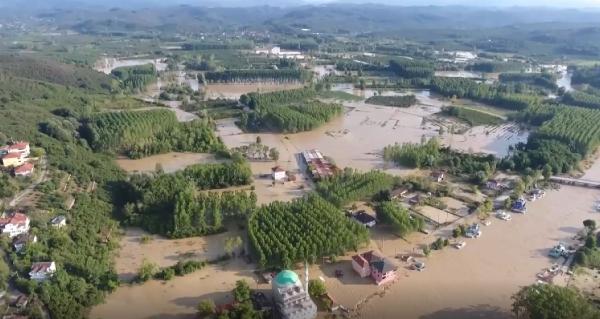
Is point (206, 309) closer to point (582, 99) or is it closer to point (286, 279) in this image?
point (286, 279)

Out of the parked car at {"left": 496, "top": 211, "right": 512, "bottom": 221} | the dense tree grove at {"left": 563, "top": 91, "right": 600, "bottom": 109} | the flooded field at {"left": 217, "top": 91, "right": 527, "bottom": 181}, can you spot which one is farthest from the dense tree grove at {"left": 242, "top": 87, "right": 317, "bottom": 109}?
the parked car at {"left": 496, "top": 211, "right": 512, "bottom": 221}

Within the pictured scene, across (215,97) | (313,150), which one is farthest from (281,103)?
(313,150)

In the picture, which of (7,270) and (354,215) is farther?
(354,215)

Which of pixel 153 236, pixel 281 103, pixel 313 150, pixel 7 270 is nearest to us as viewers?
pixel 7 270

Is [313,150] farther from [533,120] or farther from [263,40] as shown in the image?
[263,40]

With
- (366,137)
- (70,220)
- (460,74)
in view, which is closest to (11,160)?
(70,220)

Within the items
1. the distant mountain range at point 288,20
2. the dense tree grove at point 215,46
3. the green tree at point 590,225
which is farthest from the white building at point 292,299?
the distant mountain range at point 288,20

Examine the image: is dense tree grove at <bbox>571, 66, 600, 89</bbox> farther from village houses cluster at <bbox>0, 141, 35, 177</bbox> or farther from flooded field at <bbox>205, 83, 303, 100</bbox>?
village houses cluster at <bbox>0, 141, 35, 177</bbox>
